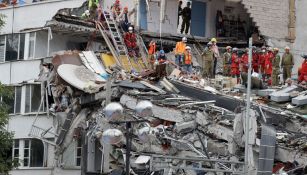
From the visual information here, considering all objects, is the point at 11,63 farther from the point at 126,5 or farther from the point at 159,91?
the point at 159,91

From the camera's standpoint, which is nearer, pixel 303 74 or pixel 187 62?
pixel 303 74

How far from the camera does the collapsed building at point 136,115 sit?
37438 mm

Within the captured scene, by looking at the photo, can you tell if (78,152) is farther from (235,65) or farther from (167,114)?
(167,114)

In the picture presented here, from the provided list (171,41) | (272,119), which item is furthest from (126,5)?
(272,119)

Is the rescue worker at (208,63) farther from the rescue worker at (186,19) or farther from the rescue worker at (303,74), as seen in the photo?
the rescue worker at (186,19)

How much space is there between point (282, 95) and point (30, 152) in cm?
1648

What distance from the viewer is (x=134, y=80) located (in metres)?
45.6

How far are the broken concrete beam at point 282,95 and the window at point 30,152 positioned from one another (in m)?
15.2

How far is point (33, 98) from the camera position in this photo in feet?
181

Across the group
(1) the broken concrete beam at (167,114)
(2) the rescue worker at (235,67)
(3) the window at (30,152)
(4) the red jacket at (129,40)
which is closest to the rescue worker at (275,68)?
(2) the rescue worker at (235,67)

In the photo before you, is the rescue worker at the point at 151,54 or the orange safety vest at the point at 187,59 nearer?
the orange safety vest at the point at 187,59

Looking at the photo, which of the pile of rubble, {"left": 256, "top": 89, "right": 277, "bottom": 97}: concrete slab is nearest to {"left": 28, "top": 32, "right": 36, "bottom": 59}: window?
the pile of rubble

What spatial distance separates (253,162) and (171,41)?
19.2 metres

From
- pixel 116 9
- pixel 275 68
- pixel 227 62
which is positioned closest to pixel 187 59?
pixel 227 62
